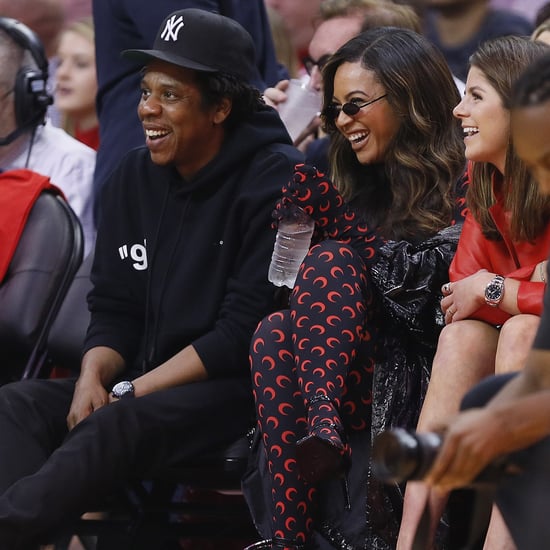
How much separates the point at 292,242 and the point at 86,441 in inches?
29.0

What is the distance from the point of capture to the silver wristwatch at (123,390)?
3.71 meters

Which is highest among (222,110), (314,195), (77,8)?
(77,8)

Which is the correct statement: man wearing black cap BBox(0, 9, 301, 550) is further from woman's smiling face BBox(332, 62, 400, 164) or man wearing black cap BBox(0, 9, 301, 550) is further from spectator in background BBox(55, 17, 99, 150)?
spectator in background BBox(55, 17, 99, 150)

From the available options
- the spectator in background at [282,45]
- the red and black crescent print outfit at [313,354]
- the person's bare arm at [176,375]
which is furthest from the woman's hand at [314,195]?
the spectator in background at [282,45]

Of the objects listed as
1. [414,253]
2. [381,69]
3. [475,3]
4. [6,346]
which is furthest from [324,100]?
[475,3]

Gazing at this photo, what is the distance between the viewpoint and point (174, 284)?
12.7 ft

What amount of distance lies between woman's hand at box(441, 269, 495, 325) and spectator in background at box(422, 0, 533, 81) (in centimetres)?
173

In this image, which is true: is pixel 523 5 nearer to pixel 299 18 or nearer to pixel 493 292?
pixel 299 18

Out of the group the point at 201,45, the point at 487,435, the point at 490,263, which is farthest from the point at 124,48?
the point at 487,435

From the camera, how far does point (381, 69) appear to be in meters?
3.67

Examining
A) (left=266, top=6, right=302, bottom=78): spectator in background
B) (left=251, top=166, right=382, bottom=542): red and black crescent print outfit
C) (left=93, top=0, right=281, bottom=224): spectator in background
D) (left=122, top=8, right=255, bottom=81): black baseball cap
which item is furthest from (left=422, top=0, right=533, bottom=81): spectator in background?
(left=251, top=166, right=382, bottom=542): red and black crescent print outfit

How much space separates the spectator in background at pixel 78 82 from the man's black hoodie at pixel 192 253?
5.85ft

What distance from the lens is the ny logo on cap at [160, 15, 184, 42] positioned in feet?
12.9

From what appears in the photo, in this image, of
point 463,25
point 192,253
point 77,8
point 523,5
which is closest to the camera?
point 192,253
